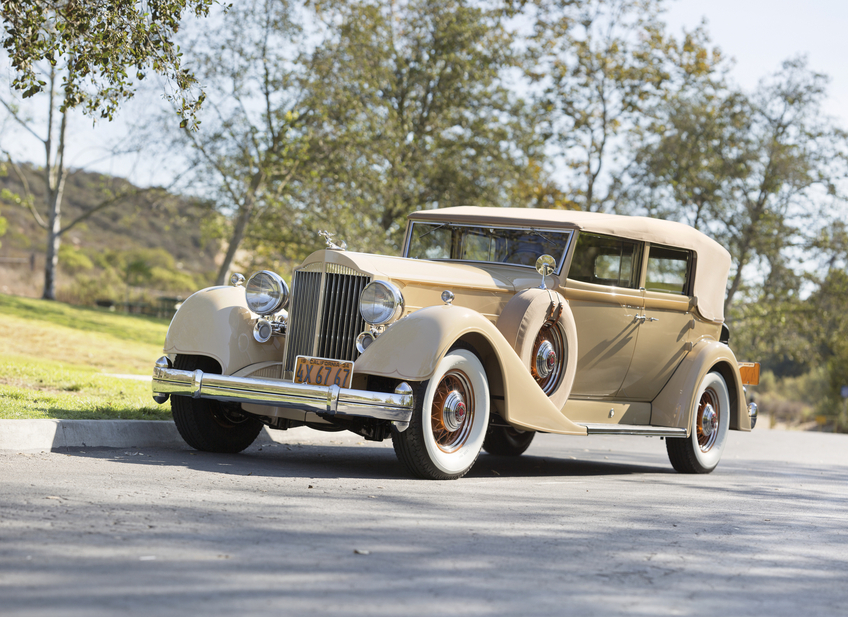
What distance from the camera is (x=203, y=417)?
7.23m

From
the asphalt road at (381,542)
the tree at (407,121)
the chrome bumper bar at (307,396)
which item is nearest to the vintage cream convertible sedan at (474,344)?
the chrome bumper bar at (307,396)

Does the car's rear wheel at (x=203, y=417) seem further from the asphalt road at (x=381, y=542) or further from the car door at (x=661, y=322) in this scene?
the car door at (x=661, y=322)

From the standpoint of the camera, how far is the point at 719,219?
27.9 meters

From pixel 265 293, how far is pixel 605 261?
2977 millimetres

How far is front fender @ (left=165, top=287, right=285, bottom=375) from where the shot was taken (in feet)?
22.8

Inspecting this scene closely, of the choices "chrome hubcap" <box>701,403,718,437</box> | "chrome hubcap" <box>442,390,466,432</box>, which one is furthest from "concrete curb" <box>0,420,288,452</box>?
"chrome hubcap" <box>701,403,718,437</box>

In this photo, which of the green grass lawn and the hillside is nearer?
the green grass lawn

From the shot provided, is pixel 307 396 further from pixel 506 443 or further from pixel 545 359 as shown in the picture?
pixel 506 443

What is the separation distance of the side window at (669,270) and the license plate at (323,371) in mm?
3491

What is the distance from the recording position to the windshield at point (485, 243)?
7.89 metres

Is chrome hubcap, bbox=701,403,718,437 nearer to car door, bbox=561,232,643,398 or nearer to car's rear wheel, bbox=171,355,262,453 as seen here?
car door, bbox=561,232,643,398

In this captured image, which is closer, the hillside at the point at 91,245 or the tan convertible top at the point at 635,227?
the tan convertible top at the point at 635,227

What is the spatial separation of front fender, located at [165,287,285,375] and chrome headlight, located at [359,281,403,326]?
1147 millimetres

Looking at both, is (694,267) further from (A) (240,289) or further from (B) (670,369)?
(A) (240,289)
